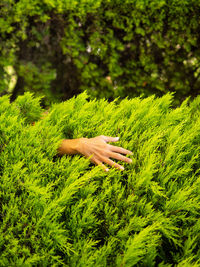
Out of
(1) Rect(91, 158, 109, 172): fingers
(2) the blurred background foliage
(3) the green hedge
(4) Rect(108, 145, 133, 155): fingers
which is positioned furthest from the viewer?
(2) the blurred background foliage

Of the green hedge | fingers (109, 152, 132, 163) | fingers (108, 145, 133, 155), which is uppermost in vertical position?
fingers (108, 145, 133, 155)

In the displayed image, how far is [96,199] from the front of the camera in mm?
2115

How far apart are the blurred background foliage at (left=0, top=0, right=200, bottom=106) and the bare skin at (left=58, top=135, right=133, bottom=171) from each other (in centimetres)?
296

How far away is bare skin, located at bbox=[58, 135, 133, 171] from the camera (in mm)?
2420

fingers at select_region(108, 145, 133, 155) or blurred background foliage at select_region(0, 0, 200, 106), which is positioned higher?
blurred background foliage at select_region(0, 0, 200, 106)

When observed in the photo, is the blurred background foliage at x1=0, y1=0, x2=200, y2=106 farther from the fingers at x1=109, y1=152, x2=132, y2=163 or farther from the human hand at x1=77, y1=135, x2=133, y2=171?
the fingers at x1=109, y1=152, x2=132, y2=163

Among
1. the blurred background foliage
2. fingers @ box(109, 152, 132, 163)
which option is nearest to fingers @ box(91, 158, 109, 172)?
fingers @ box(109, 152, 132, 163)

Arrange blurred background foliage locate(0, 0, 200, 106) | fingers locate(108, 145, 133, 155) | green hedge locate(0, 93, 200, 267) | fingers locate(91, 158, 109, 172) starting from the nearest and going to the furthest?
green hedge locate(0, 93, 200, 267)
fingers locate(91, 158, 109, 172)
fingers locate(108, 145, 133, 155)
blurred background foliage locate(0, 0, 200, 106)

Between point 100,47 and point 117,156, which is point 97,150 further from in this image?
point 100,47

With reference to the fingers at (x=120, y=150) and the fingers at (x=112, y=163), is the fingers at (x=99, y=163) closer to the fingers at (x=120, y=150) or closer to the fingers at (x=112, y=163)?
the fingers at (x=112, y=163)

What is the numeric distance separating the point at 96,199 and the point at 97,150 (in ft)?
1.65

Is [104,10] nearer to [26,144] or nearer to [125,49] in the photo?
[125,49]

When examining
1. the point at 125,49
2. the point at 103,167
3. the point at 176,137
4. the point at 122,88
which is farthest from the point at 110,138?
the point at 125,49

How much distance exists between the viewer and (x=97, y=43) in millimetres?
5555
